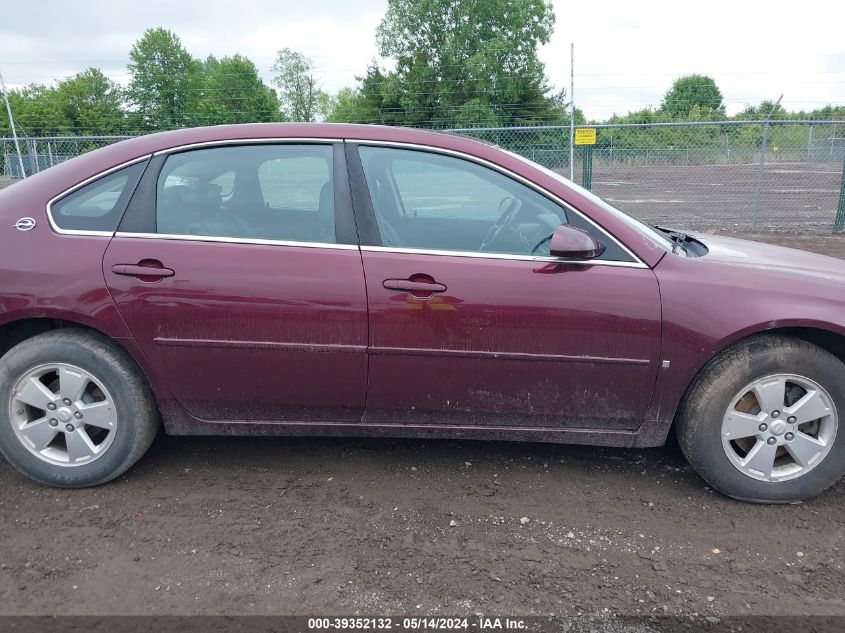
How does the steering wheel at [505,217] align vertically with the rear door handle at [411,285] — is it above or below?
above

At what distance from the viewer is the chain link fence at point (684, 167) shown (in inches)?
466

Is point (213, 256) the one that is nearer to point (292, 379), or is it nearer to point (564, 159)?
point (292, 379)

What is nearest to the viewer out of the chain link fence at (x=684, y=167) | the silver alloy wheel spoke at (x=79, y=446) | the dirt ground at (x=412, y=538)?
the dirt ground at (x=412, y=538)

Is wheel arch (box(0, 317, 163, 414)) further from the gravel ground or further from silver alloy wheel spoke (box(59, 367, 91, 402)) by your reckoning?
the gravel ground

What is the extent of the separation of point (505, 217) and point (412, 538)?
1.47 metres

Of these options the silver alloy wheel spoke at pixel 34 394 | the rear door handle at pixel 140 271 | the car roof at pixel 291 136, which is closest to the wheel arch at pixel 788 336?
the car roof at pixel 291 136

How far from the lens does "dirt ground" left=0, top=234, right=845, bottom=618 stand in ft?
7.41

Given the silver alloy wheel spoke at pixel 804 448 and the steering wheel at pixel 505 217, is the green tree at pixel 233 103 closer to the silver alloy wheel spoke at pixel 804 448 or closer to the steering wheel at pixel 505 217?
the steering wheel at pixel 505 217

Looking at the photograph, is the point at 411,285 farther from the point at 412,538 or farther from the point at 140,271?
the point at 140,271

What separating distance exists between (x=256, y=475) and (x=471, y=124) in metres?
31.1

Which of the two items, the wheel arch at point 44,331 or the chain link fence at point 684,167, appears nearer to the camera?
the wheel arch at point 44,331

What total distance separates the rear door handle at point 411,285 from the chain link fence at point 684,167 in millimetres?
8792

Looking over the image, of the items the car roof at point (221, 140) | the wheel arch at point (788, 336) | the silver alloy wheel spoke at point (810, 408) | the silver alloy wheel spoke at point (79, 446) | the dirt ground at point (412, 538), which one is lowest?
the dirt ground at point (412, 538)

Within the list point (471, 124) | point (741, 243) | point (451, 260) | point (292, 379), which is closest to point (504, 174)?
point (451, 260)
